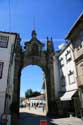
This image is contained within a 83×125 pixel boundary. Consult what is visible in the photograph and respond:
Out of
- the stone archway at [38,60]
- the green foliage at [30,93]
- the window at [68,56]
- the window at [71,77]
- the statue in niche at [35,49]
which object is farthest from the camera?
the green foliage at [30,93]

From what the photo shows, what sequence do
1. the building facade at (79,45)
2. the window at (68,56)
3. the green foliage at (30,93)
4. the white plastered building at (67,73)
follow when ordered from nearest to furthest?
1. the building facade at (79,45)
2. the white plastered building at (67,73)
3. the window at (68,56)
4. the green foliage at (30,93)

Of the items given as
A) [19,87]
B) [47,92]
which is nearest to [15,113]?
[19,87]

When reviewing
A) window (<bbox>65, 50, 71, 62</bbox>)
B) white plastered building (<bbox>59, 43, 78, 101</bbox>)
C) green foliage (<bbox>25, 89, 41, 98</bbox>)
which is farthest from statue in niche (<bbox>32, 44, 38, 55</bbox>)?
green foliage (<bbox>25, 89, 41, 98</bbox>)

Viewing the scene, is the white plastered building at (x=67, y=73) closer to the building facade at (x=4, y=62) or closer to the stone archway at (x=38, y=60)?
the stone archway at (x=38, y=60)

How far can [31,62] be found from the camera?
3014 cm

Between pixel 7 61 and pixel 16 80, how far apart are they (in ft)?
32.6

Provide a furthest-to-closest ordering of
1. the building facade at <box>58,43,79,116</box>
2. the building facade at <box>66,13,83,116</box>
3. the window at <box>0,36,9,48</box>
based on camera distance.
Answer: the building facade at <box>58,43,79,116</box>, the window at <box>0,36,9,48</box>, the building facade at <box>66,13,83,116</box>

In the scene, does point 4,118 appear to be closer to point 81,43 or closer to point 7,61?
point 7,61

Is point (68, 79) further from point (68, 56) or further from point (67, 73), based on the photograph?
point (68, 56)

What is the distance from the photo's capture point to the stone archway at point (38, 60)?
28.6 meters

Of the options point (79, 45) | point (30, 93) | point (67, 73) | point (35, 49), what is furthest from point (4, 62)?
point (30, 93)

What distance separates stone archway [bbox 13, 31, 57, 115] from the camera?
28.6 m

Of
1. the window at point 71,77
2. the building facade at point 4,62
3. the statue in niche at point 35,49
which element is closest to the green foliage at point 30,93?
the statue in niche at point 35,49

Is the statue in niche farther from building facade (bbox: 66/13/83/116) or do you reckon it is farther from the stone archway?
building facade (bbox: 66/13/83/116)
